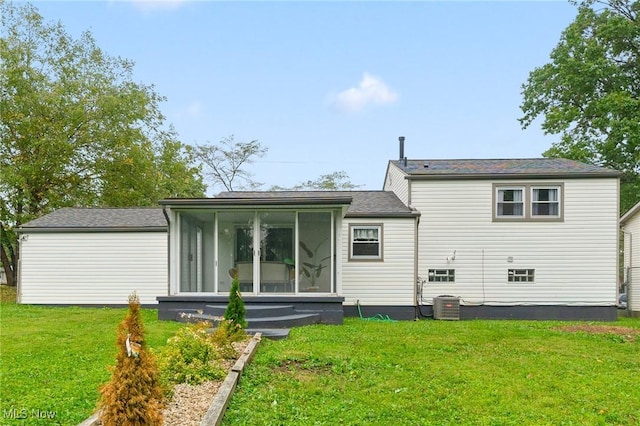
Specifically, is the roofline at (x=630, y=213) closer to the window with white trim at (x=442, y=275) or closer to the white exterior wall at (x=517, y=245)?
the white exterior wall at (x=517, y=245)

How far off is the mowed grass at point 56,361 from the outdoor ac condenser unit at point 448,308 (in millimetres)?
6602

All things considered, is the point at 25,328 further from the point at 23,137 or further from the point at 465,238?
the point at 23,137

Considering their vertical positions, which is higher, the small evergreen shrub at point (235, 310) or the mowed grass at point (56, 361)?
the small evergreen shrub at point (235, 310)

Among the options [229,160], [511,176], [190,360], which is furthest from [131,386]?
[229,160]

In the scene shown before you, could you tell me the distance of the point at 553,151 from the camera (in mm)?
20359

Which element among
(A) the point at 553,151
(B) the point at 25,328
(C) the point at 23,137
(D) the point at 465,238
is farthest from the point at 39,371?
(A) the point at 553,151

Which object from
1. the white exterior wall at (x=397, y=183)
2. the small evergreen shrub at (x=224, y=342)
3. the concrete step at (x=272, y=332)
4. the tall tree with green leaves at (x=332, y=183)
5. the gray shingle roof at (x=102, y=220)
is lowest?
the concrete step at (x=272, y=332)

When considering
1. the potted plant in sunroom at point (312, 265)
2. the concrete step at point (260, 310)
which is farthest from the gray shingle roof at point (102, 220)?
the potted plant in sunroom at point (312, 265)

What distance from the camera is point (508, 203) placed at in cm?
1227

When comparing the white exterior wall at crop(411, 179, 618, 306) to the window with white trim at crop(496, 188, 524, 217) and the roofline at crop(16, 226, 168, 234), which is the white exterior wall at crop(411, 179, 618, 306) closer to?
the window with white trim at crop(496, 188, 524, 217)

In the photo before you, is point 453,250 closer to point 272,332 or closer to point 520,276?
point 520,276

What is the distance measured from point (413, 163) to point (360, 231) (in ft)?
11.3

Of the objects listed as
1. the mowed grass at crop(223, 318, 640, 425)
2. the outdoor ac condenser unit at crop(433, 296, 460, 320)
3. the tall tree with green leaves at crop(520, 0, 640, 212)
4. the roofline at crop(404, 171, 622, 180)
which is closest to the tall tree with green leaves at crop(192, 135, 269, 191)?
the tall tree with green leaves at crop(520, 0, 640, 212)

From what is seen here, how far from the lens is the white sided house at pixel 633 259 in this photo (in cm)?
1421
